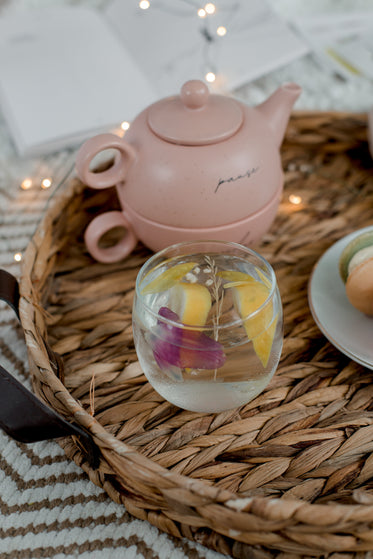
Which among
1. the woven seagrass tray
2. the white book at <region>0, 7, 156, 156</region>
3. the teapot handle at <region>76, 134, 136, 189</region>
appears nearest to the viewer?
Result: the woven seagrass tray

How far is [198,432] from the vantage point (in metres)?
0.34

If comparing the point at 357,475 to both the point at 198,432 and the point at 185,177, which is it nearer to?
the point at 198,432

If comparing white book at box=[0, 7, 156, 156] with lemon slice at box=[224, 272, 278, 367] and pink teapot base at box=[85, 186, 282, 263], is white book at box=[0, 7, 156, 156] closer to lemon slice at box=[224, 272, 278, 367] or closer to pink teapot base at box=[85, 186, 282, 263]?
pink teapot base at box=[85, 186, 282, 263]

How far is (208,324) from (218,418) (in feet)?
0.22

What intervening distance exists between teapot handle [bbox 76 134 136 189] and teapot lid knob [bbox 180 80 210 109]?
0.18 feet

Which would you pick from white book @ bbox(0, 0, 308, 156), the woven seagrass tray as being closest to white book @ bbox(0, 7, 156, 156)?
white book @ bbox(0, 0, 308, 156)

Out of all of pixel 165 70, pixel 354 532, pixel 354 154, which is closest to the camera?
pixel 354 532

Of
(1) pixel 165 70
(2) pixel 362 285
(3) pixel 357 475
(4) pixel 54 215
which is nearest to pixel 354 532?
(3) pixel 357 475

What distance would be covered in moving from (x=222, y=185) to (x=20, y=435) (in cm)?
22

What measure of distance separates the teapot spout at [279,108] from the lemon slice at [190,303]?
0.57ft

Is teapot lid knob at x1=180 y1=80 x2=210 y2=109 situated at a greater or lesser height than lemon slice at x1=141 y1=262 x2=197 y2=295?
greater

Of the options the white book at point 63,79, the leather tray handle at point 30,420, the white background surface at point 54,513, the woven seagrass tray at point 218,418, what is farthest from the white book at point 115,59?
the leather tray handle at point 30,420

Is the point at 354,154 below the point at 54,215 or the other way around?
below

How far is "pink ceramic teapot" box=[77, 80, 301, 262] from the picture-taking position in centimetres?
Result: 40
